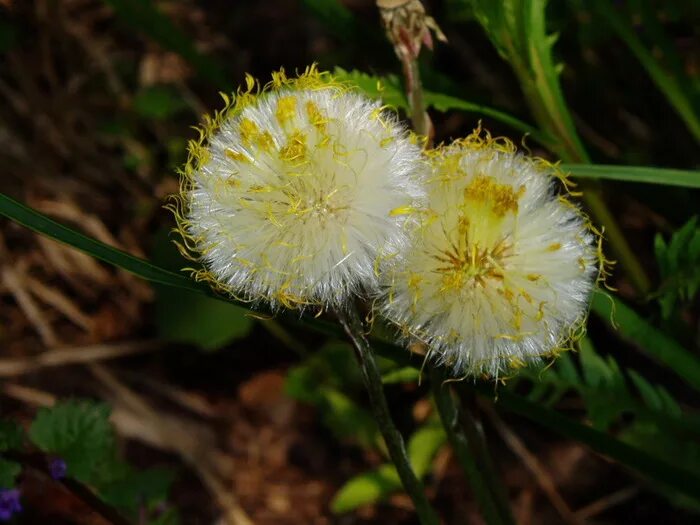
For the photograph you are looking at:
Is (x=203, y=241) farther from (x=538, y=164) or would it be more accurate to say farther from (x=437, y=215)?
(x=538, y=164)

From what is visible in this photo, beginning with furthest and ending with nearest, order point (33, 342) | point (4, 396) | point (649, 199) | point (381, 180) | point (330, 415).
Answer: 1. point (33, 342)
2. point (4, 396)
3. point (330, 415)
4. point (649, 199)
5. point (381, 180)

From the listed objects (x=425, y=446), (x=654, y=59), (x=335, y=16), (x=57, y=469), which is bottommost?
(x=57, y=469)

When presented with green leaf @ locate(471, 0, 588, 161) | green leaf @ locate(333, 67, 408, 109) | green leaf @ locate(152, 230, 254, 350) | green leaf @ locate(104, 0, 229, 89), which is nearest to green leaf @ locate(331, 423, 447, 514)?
green leaf @ locate(152, 230, 254, 350)

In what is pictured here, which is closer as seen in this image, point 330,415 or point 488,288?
point 488,288

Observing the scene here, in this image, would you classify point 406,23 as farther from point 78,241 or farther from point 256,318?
point 256,318

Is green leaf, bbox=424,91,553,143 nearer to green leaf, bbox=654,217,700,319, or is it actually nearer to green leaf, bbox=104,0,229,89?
green leaf, bbox=654,217,700,319

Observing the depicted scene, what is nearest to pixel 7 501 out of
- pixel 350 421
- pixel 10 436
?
pixel 10 436

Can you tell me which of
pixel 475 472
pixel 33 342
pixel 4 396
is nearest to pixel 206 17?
pixel 33 342
